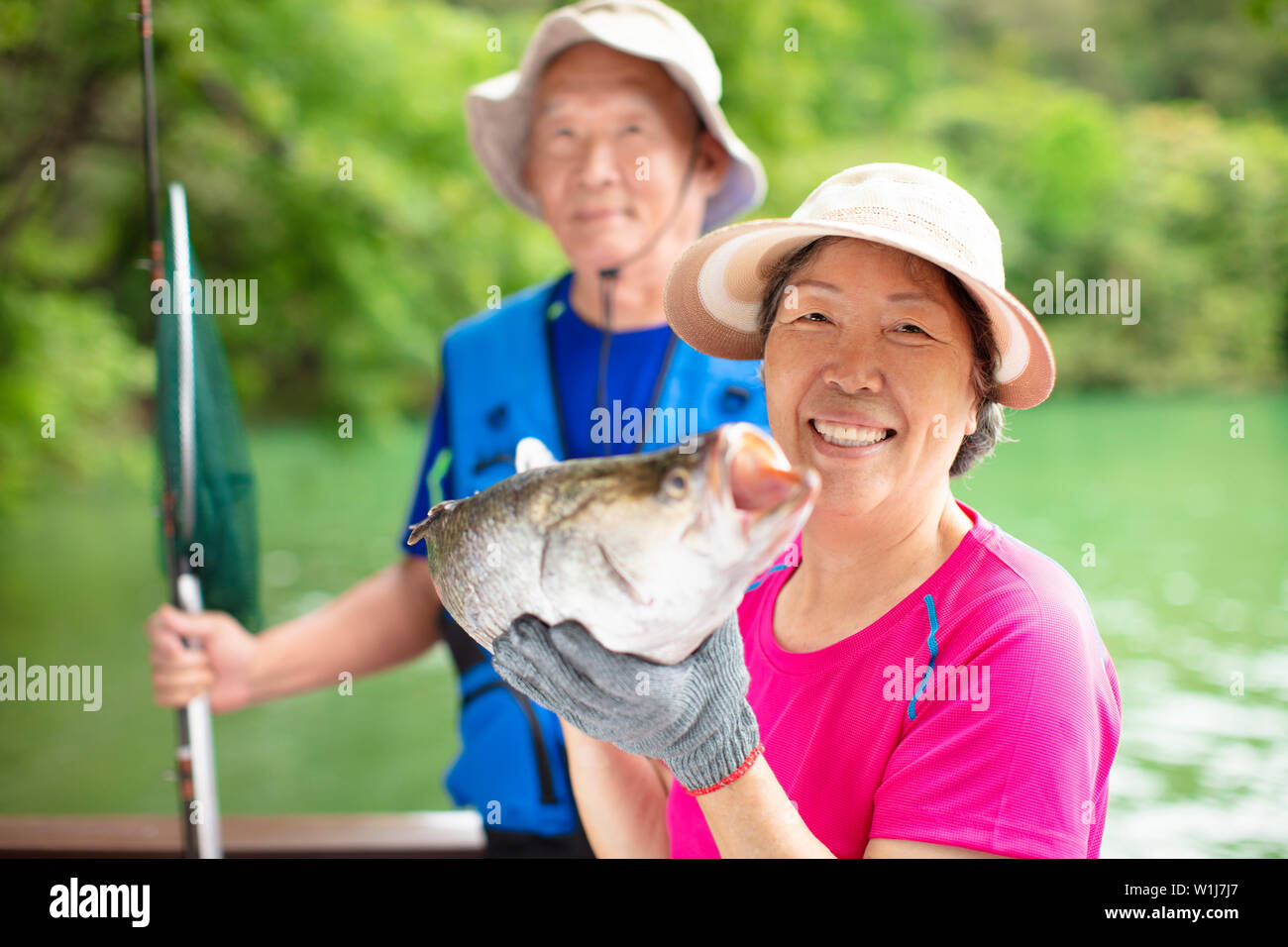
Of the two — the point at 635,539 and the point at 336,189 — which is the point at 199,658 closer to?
the point at 635,539

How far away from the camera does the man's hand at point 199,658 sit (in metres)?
2.20

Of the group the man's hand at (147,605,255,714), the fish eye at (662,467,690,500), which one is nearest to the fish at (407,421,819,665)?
the fish eye at (662,467,690,500)

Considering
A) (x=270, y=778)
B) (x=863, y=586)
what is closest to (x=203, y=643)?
(x=863, y=586)

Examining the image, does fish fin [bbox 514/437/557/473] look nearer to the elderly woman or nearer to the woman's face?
the elderly woman

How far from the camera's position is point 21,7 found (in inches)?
309

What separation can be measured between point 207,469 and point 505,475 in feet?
2.15

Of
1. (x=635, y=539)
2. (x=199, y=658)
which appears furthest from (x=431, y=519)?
(x=199, y=658)

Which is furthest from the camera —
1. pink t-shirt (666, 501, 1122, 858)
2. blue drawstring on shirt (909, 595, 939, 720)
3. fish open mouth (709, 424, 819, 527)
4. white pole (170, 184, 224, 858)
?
white pole (170, 184, 224, 858)

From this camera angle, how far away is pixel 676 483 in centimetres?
86

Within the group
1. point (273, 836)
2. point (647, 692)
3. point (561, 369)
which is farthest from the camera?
point (273, 836)

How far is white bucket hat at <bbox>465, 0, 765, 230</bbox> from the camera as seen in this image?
2.20 meters

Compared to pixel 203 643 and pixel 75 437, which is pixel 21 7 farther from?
pixel 203 643

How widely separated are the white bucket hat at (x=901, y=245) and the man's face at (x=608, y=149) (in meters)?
0.82

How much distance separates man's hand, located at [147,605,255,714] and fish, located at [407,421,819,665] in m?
1.49
